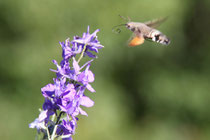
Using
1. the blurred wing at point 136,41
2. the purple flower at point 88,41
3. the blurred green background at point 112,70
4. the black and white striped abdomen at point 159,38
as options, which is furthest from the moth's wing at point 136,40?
the blurred green background at point 112,70

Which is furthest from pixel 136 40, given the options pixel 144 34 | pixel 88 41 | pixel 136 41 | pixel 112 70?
pixel 112 70

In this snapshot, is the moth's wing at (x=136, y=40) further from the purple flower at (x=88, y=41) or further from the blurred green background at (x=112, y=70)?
the blurred green background at (x=112, y=70)

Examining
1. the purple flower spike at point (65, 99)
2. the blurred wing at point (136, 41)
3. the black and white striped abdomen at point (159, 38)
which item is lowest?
the purple flower spike at point (65, 99)

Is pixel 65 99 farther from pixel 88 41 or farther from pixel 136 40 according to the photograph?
pixel 136 40

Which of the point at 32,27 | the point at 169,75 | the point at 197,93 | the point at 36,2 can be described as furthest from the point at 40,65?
the point at 197,93

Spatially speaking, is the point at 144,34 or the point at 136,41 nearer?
the point at 136,41

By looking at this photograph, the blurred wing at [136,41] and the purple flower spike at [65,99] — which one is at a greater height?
the blurred wing at [136,41]

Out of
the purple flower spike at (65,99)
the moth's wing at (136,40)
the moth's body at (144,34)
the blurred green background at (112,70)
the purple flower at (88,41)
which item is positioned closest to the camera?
the purple flower spike at (65,99)

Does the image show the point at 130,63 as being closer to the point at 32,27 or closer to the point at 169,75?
the point at 169,75

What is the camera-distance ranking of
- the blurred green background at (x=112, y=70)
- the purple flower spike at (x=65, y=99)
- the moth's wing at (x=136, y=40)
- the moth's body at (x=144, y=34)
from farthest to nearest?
the blurred green background at (x=112, y=70), the moth's body at (x=144, y=34), the moth's wing at (x=136, y=40), the purple flower spike at (x=65, y=99)

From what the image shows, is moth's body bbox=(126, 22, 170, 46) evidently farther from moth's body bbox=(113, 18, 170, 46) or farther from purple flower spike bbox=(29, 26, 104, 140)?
purple flower spike bbox=(29, 26, 104, 140)
